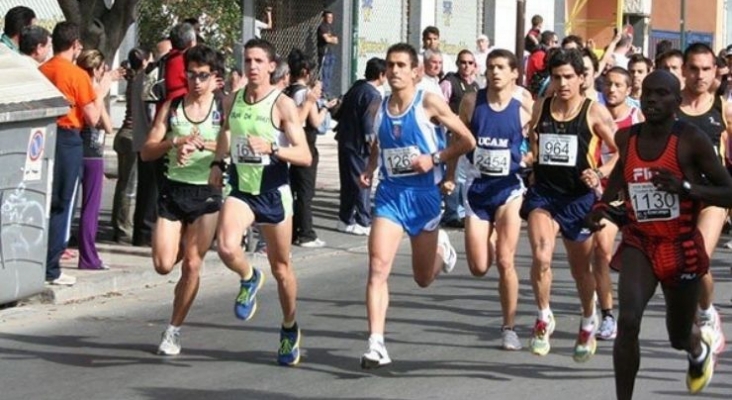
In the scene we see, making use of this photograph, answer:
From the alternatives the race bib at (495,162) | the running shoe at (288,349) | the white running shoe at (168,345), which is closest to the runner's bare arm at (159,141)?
the white running shoe at (168,345)

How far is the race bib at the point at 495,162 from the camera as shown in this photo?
35.4ft

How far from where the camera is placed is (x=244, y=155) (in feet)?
32.7

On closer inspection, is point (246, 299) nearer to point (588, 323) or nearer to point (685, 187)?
point (588, 323)

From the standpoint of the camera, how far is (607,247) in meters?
11.0

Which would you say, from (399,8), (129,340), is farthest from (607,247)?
(399,8)

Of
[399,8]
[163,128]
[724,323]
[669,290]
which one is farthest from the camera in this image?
[399,8]

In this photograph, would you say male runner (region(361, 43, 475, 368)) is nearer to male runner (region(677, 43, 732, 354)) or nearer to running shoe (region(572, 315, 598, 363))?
running shoe (region(572, 315, 598, 363))

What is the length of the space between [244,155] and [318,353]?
4.67 ft

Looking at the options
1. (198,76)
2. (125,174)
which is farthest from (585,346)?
(125,174)

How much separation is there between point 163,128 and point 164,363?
1.52m

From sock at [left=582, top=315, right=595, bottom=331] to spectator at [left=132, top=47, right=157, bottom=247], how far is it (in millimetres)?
5071

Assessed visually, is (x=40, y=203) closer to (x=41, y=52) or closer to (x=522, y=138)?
(x=41, y=52)

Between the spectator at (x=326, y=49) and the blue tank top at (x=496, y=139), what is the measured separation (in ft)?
55.0

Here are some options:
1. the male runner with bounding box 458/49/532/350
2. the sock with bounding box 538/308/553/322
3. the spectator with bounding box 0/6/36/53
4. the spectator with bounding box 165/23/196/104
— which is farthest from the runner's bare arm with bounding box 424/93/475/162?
the spectator with bounding box 0/6/36/53
